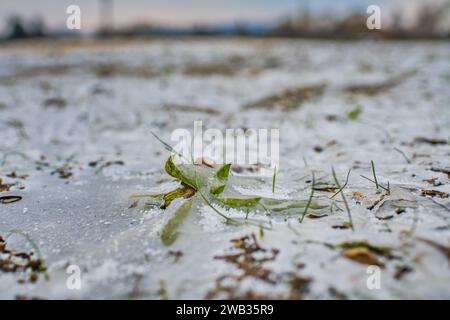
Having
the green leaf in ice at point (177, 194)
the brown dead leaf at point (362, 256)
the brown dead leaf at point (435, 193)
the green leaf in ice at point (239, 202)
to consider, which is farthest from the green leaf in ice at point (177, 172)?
the brown dead leaf at point (435, 193)

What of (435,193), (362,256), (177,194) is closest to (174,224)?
(177,194)

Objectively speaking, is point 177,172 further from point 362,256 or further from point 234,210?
point 362,256

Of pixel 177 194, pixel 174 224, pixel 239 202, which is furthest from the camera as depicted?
pixel 177 194

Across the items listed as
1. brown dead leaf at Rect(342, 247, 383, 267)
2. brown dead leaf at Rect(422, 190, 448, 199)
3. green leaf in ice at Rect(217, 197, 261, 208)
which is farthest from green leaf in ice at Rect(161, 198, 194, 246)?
brown dead leaf at Rect(422, 190, 448, 199)

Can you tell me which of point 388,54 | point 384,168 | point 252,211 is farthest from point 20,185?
point 388,54

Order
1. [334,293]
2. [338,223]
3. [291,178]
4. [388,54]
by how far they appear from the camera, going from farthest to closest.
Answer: [388,54] → [291,178] → [338,223] → [334,293]

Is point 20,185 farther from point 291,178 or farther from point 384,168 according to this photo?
point 384,168
